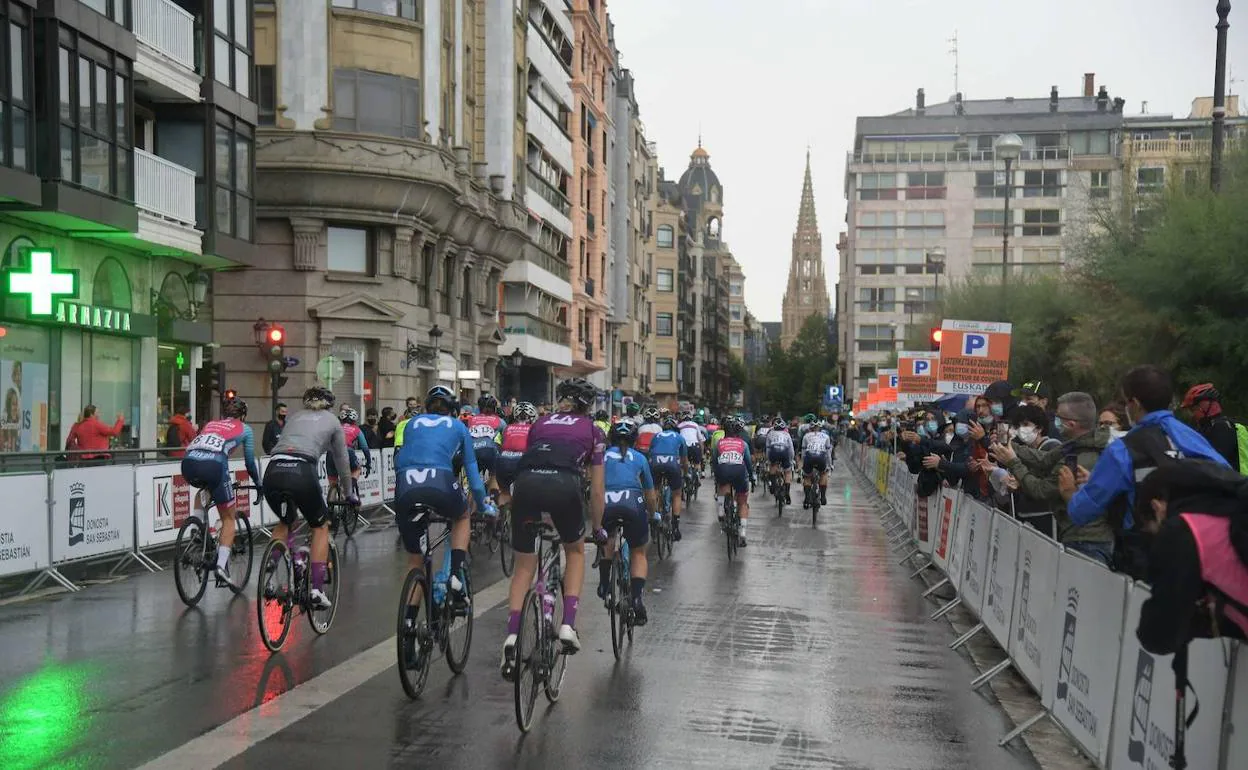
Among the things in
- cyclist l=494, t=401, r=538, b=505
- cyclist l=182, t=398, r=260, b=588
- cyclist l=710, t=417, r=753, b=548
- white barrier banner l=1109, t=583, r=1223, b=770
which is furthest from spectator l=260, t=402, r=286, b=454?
white barrier banner l=1109, t=583, r=1223, b=770

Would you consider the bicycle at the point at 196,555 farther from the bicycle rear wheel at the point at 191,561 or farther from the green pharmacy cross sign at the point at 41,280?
the green pharmacy cross sign at the point at 41,280

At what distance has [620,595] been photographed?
1077 centimetres

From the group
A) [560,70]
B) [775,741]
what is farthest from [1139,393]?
[560,70]

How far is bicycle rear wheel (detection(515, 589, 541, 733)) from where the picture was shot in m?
7.64

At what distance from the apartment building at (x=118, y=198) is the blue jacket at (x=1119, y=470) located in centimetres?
1787

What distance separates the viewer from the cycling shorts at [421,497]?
905 centimetres

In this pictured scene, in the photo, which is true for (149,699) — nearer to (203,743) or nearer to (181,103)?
(203,743)

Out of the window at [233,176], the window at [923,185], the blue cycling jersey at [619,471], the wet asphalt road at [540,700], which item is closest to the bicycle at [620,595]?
the wet asphalt road at [540,700]

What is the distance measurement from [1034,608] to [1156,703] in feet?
9.67

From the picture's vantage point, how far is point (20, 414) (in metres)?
23.1

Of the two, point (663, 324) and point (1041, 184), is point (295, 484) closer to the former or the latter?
point (663, 324)

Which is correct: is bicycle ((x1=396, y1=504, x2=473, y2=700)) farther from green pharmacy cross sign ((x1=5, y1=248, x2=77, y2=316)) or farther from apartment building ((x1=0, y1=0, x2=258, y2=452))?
apartment building ((x1=0, y1=0, x2=258, y2=452))

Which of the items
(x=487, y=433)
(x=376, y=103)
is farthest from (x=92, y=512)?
(x=376, y=103)

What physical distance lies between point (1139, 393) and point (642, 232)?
288 ft
